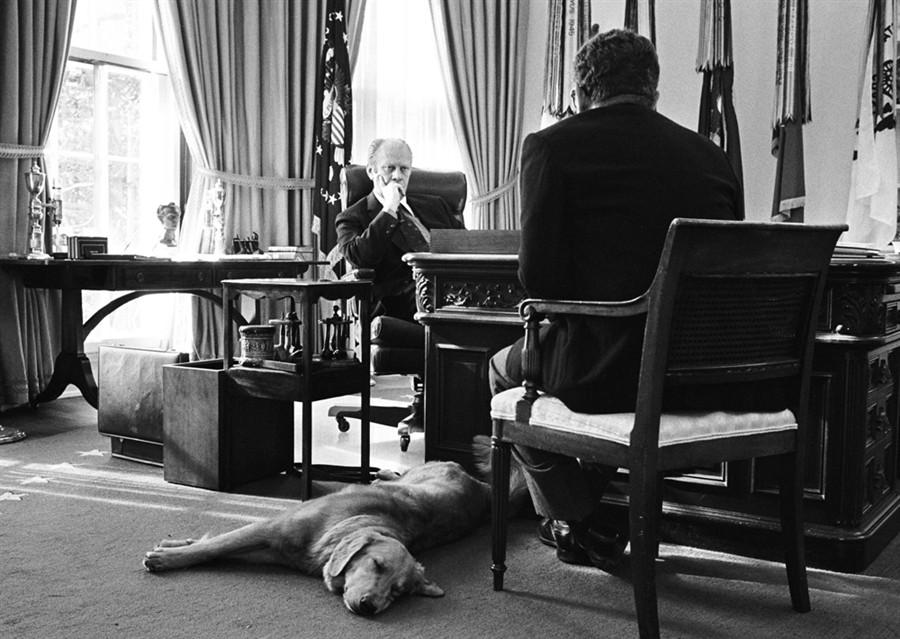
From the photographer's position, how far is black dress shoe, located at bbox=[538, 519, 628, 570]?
2346 mm

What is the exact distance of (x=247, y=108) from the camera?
5.49m

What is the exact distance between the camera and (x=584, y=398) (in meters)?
1.97

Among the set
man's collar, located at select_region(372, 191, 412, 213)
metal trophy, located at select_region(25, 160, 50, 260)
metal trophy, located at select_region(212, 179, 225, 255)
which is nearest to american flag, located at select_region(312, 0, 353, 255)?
metal trophy, located at select_region(212, 179, 225, 255)

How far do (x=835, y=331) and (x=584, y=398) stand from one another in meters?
0.81

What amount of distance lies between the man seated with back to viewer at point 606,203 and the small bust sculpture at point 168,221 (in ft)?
10.4

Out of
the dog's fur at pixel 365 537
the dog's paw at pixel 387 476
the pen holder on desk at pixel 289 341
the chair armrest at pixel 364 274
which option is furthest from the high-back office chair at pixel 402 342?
the dog's fur at pixel 365 537

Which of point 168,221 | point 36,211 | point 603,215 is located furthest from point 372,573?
point 168,221

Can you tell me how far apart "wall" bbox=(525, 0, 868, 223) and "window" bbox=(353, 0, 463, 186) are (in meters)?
1.28

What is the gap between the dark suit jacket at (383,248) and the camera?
13.1ft

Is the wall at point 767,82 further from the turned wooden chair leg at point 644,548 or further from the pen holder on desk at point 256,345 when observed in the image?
the turned wooden chair leg at point 644,548

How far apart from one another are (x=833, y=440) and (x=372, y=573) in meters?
1.24

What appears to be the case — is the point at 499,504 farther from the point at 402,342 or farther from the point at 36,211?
the point at 36,211

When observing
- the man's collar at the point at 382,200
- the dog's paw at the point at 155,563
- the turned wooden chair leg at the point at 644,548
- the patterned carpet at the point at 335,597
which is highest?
the man's collar at the point at 382,200

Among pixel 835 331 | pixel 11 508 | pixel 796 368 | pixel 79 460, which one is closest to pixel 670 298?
pixel 796 368
